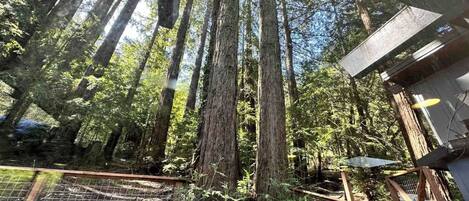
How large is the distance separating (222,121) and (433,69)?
3779 mm

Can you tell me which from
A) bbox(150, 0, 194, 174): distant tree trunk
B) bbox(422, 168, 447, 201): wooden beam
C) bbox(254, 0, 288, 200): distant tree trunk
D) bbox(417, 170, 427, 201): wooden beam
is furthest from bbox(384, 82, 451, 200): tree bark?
bbox(150, 0, 194, 174): distant tree trunk

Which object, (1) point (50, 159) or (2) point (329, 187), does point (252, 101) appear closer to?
(2) point (329, 187)

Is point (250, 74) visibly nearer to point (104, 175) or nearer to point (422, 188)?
point (422, 188)

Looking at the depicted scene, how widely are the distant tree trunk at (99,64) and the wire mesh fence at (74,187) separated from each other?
8.94 ft

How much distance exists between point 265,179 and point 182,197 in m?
1.23

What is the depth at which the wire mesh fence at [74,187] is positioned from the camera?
9.66 feet

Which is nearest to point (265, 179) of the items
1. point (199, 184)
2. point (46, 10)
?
point (199, 184)

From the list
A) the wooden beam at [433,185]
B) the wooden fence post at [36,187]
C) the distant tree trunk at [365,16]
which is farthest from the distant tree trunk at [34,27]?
the distant tree trunk at [365,16]

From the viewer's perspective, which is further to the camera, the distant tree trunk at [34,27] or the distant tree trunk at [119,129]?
the distant tree trunk at [119,129]

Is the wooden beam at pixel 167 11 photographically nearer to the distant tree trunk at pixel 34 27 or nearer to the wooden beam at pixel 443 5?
the wooden beam at pixel 443 5

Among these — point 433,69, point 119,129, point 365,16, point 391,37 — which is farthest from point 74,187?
point 365,16

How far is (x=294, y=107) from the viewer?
25.5 ft

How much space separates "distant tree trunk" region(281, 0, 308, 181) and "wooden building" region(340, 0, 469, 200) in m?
2.35

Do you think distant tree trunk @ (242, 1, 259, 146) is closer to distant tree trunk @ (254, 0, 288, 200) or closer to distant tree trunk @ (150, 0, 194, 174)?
distant tree trunk @ (150, 0, 194, 174)
